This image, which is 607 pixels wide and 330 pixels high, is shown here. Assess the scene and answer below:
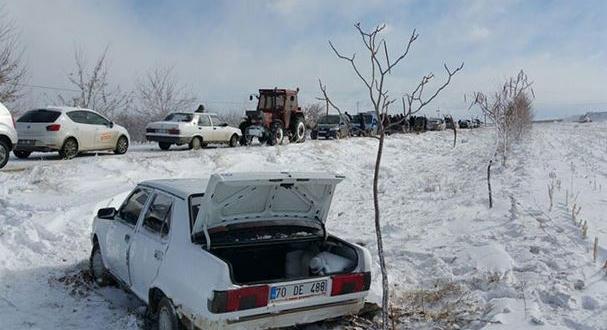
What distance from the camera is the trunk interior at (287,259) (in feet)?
15.8

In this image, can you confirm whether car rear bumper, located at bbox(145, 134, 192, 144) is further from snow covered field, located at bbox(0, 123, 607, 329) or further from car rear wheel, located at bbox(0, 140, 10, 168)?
car rear wheel, located at bbox(0, 140, 10, 168)

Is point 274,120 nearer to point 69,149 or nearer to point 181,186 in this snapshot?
point 69,149


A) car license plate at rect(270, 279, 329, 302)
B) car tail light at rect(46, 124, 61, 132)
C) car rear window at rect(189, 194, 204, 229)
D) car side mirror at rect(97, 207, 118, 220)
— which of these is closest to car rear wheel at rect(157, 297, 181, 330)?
car rear window at rect(189, 194, 204, 229)

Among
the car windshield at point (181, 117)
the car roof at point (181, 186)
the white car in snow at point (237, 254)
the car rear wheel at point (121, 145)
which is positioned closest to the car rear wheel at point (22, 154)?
the car rear wheel at point (121, 145)

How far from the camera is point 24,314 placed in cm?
499

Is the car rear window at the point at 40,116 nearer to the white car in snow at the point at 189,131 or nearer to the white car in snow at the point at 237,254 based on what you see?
the white car in snow at the point at 189,131

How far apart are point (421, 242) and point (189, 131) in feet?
46.1

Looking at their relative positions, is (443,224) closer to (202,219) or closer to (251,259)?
(251,259)

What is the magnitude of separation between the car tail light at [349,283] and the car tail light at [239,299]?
0.69 metres

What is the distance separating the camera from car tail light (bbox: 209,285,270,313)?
144 inches

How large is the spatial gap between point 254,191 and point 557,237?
4534mm

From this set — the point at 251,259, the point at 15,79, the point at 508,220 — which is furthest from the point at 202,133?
the point at 251,259

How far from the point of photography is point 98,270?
604 centimetres

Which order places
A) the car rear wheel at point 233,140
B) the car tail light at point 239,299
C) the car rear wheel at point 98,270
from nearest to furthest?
the car tail light at point 239,299 → the car rear wheel at point 98,270 → the car rear wheel at point 233,140
